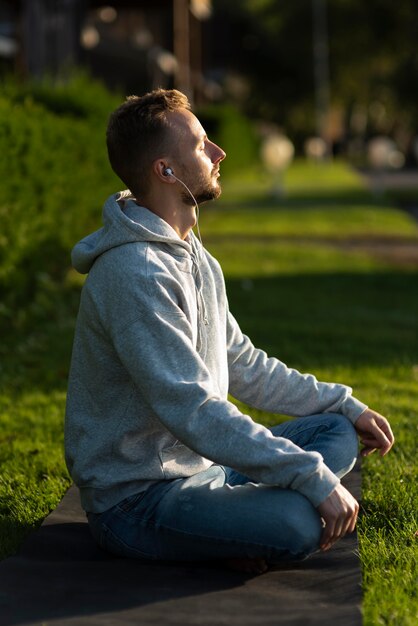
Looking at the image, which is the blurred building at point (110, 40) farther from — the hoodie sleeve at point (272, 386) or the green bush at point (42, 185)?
the hoodie sleeve at point (272, 386)

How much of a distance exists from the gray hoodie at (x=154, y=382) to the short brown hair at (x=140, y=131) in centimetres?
14

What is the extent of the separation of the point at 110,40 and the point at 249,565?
28609mm

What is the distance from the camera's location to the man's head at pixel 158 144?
363 centimetres

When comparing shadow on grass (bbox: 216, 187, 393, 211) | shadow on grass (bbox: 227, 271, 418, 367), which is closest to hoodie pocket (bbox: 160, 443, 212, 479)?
shadow on grass (bbox: 227, 271, 418, 367)

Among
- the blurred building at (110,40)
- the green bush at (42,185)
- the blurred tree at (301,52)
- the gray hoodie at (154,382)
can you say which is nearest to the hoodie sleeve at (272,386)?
the gray hoodie at (154,382)

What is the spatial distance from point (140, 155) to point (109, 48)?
93.3ft

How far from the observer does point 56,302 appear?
9703 millimetres

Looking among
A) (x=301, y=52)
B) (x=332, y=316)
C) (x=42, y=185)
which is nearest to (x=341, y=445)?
(x=42, y=185)

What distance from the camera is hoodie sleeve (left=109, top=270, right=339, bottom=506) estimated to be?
3.40 m

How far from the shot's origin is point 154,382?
346 centimetres

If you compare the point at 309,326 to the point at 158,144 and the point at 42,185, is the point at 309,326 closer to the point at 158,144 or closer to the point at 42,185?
the point at 42,185

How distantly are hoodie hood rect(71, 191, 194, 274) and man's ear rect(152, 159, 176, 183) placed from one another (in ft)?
0.39

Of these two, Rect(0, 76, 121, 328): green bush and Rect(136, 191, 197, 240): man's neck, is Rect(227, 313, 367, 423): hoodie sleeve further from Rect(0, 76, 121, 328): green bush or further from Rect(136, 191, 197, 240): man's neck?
Rect(0, 76, 121, 328): green bush

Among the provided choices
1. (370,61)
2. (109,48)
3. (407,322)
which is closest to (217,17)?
(370,61)
